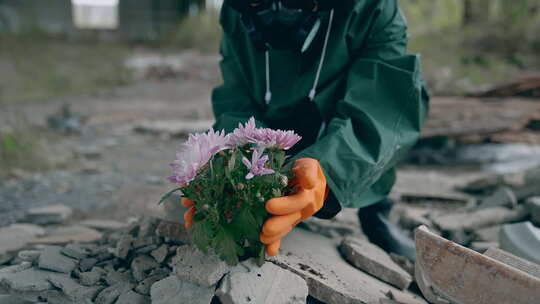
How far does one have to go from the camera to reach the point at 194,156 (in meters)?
1.59

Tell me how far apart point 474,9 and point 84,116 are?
7.66 m

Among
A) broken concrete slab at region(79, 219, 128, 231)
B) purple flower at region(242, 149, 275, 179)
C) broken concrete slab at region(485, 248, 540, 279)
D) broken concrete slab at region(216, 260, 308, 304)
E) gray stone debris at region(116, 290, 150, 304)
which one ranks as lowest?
broken concrete slab at region(79, 219, 128, 231)

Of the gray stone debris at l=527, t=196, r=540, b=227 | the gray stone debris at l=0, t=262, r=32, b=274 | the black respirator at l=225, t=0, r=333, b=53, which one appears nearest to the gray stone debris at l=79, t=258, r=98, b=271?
the gray stone debris at l=0, t=262, r=32, b=274

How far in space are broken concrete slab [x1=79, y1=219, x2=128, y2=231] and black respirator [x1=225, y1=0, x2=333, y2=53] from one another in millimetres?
1379

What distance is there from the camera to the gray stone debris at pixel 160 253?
2133 millimetres

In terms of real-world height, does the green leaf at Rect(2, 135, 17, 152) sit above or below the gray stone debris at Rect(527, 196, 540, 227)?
below

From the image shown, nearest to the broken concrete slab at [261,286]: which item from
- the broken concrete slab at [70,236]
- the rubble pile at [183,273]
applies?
the rubble pile at [183,273]

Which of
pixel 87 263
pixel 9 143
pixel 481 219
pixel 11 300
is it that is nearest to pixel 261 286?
pixel 87 263

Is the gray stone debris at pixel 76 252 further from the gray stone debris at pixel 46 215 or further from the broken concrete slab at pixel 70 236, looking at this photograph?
the gray stone debris at pixel 46 215

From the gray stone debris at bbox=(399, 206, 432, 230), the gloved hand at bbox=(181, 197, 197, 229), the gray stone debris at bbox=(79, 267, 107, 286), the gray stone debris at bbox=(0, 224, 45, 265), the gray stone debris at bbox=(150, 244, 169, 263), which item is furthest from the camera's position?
the gray stone debris at bbox=(399, 206, 432, 230)

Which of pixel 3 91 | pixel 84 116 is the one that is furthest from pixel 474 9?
pixel 3 91

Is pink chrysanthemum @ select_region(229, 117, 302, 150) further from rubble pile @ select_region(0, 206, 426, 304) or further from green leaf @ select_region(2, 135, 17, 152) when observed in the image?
green leaf @ select_region(2, 135, 17, 152)

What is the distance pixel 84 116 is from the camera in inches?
254

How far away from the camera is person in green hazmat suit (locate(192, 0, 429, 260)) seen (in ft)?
6.72
